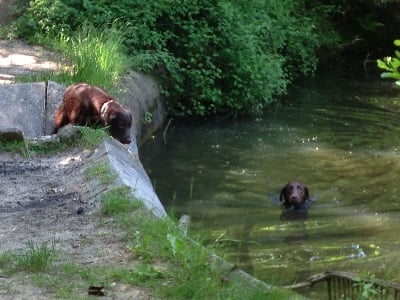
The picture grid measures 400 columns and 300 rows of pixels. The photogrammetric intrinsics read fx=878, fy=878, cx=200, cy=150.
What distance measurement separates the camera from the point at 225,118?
17.5 metres

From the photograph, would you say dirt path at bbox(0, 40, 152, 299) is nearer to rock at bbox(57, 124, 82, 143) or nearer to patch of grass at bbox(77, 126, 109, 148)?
patch of grass at bbox(77, 126, 109, 148)

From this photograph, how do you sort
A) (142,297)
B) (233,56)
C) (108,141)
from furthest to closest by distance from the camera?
(233,56) < (108,141) < (142,297)

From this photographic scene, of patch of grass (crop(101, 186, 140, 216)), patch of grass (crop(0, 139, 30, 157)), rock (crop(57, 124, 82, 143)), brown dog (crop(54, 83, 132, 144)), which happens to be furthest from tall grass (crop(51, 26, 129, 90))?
patch of grass (crop(101, 186, 140, 216))

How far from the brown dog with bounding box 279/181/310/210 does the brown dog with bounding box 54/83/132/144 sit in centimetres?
228

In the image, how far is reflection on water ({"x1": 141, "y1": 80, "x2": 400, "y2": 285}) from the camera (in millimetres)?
9688

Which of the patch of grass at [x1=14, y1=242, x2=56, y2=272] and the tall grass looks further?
the tall grass

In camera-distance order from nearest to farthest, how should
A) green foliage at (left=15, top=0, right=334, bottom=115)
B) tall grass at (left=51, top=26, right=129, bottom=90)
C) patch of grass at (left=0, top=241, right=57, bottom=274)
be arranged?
1. patch of grass at (left=0, top=241, right=57, bottom=274)
2. tall grass at (left=51, top=26, right=129, bottom=90)
3. green foliage at (left=15, top=0, right=334, bottom=115)

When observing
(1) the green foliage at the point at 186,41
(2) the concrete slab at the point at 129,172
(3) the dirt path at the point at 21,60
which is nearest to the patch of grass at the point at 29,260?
(2) the concrete slab at the point at 129,172

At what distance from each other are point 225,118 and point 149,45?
231 cm

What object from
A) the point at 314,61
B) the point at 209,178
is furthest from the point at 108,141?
the point at 314,61

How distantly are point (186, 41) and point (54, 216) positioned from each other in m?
9.99

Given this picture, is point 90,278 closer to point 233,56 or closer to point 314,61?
point 233,56

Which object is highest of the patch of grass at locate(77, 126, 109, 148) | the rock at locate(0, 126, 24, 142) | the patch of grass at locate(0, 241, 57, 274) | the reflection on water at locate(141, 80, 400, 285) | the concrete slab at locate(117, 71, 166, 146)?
the patch of grass at locate(0, 241, 57, 274)

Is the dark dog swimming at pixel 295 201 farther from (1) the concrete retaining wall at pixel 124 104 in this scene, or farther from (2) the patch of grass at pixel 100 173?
(2) the patch of grass at pixel 100 173
